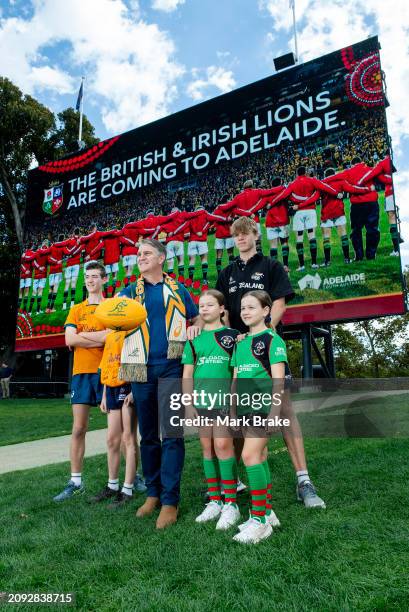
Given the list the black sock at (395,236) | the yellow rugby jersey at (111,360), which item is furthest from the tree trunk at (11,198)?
the yellow rugby jersey at (111,360)

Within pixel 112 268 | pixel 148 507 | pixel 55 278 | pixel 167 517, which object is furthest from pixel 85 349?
pixel 55 278

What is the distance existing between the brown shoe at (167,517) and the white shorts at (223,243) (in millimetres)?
12862

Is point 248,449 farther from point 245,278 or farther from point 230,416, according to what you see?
point 245,278

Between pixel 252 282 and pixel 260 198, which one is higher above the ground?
pixel 260 198

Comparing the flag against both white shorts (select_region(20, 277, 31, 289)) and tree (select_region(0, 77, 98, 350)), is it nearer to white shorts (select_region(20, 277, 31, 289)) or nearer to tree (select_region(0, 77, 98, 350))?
tree (select_region(0, 77, 98, 350))

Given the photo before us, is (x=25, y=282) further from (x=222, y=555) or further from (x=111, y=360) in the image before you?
(x=222, y=555)

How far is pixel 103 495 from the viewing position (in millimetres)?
3736

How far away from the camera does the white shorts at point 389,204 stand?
12.8 metres

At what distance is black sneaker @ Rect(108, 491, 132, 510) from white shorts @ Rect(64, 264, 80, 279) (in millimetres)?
16752

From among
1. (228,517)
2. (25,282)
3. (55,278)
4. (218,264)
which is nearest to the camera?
(228,517)

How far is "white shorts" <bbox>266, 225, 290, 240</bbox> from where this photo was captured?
1448 centimetres

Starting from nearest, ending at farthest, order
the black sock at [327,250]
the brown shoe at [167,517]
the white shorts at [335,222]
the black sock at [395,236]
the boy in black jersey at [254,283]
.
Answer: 1. the brown shoe at [167,517]
2. the boy in black jersey at [254,283]
3. the black sock at [395,236]
4. the white shorts at [335,222]
5. the black sock at [327,250]

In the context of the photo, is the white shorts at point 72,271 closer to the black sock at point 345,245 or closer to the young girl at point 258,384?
the black sock at point 345,245

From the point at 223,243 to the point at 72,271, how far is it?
7.45 metres
